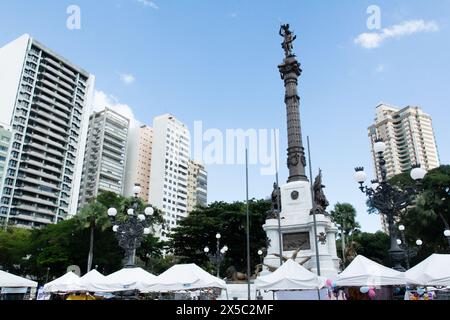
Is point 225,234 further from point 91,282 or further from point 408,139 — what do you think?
point 408,139

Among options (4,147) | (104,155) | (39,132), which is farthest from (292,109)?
(104,155)

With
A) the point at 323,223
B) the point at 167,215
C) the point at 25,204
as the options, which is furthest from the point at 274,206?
the point at 167,215

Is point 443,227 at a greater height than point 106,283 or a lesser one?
greater

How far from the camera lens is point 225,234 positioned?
47.2m

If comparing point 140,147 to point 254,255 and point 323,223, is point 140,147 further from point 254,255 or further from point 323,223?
point 323,223

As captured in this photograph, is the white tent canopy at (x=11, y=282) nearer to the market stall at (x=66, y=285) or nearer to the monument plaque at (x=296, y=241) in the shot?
the market stall at (x=66, y=285)

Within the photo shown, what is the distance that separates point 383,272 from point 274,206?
69.5 ft

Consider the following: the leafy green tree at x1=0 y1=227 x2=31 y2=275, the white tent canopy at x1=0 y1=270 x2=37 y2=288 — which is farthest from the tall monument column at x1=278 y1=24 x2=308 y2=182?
the leafy green tree at x1=0 y1=227 x2=31 y2=275

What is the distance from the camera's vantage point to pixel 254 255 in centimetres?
4672

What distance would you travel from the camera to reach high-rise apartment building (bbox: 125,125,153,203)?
10462 centimetres

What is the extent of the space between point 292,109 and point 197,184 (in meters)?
84.1

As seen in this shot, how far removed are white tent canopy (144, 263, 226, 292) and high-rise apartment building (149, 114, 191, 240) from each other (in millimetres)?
85103

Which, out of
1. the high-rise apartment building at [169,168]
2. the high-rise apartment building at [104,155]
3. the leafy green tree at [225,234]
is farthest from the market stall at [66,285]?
the high-rise apartment building at [169,168]

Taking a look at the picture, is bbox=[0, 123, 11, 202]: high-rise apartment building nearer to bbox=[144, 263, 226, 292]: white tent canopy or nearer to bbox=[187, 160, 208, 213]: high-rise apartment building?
bbox=[187, 160, 208, 213]: high-rise apartment building
